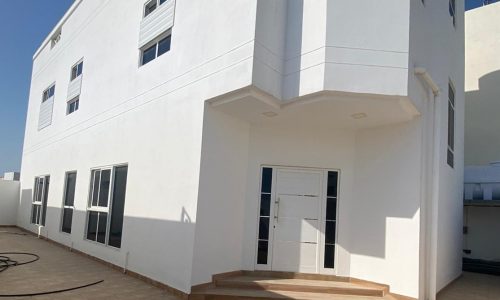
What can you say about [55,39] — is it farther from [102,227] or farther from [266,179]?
[266,179]

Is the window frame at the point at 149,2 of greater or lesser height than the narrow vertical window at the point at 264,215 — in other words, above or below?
above

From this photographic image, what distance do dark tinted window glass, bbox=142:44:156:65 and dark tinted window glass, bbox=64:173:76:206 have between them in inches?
175

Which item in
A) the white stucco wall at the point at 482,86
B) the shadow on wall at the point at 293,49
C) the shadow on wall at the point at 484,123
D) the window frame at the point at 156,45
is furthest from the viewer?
the white stucco wall at the point at 482,86

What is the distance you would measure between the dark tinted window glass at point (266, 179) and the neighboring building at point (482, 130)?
6688mm

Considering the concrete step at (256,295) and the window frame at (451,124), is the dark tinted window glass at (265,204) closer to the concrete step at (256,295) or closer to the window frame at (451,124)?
the concrete step at (256,295)

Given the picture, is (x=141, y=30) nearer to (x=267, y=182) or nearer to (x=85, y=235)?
(x=267, y=182)

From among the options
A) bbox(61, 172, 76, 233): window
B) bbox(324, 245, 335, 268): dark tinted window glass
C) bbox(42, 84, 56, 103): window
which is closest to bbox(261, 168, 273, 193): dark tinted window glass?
bbox(324, 245, 335, 268): dark tinted window glass

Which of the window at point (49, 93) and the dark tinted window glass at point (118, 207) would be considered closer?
the dark tinted window glass at point (118, 207)

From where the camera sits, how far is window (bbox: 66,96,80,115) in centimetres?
1075

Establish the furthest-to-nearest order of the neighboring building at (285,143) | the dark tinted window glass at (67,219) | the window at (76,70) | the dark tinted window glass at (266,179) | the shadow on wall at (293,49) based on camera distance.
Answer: the window at (76,70) < the dark tinted window glass at (67,219) < the dark tinted window glass at (266,179) < the shadow on wall at (293,49) < the neighboring building at (285,143)

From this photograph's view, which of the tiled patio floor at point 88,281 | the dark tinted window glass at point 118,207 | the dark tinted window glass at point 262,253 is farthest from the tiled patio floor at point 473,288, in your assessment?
the dark tinted window glass at point 118,207

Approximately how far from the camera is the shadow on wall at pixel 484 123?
38.6ft

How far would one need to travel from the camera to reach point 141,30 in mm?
7641

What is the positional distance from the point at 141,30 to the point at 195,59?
2.38 m
